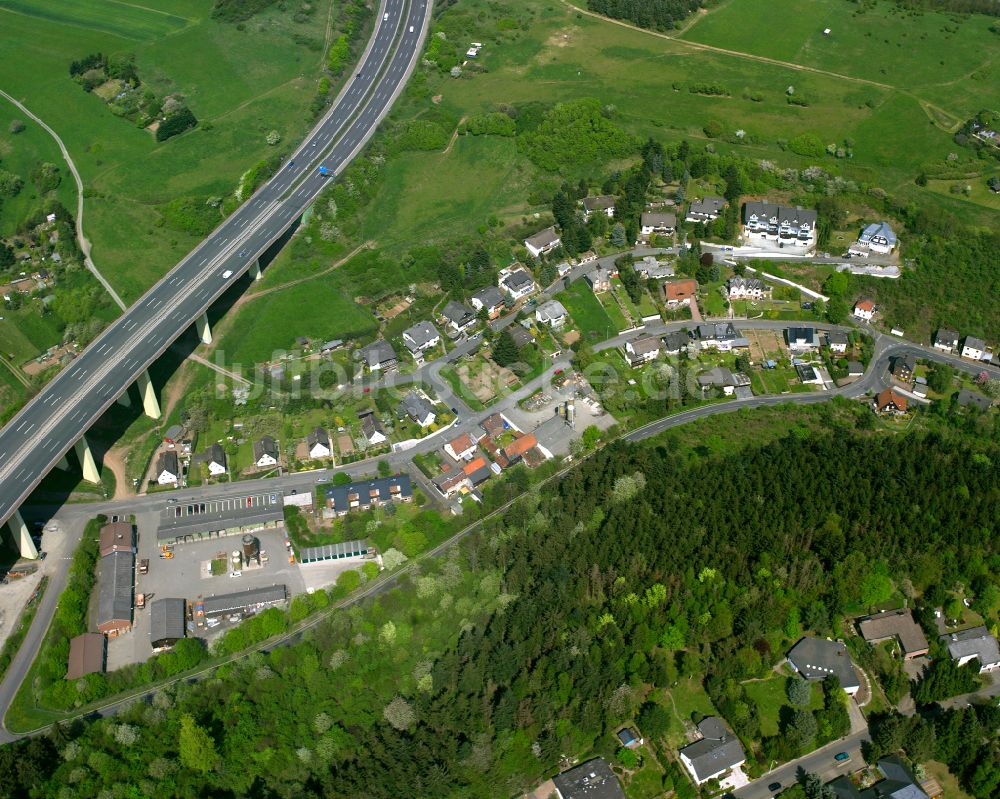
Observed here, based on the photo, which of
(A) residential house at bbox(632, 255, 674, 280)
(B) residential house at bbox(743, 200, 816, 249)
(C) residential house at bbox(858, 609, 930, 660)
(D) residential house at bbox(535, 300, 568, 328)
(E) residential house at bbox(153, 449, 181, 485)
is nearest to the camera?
(C) residential house at bbox(858, 609, 930, 660)

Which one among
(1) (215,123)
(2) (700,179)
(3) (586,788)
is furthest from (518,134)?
(3) (586,788)

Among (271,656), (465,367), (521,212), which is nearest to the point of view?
(271,656)

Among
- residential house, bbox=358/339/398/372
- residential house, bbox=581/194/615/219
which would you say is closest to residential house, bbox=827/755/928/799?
residential house, bbox=358/339/398/372

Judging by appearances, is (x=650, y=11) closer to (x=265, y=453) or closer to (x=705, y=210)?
(x=705, y=210)

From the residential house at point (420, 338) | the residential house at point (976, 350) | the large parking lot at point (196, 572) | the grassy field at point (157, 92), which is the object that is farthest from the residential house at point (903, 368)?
the grassy field at point (157, 92)

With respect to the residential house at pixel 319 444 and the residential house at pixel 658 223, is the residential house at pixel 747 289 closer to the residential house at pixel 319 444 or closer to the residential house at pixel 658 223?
the residential house at pixel 658 223

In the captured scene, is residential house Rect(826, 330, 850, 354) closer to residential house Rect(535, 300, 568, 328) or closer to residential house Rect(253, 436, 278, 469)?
residential house Rect(535, 300, 568, 328)

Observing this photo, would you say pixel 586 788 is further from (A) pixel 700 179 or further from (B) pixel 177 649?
(A) pixel 700 179
